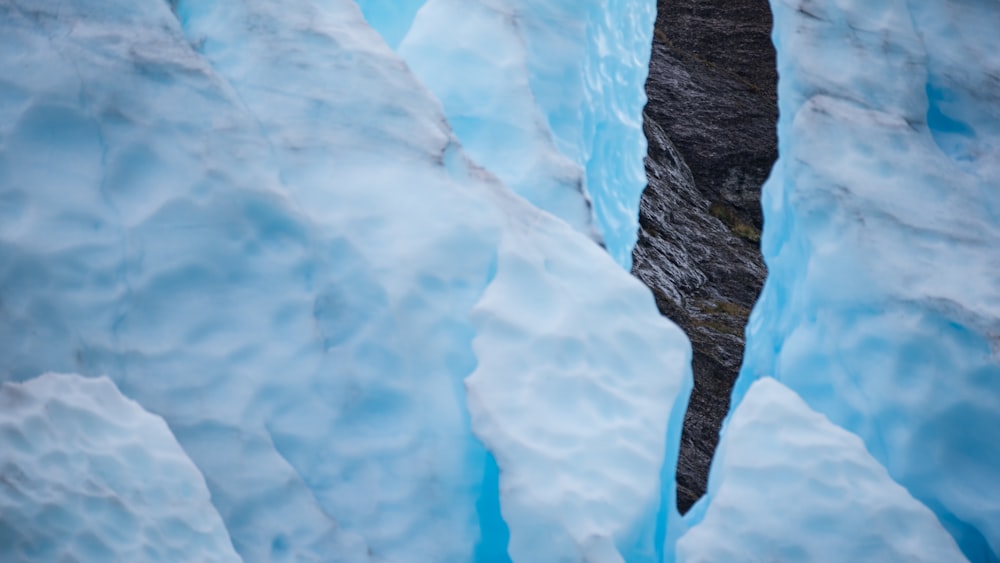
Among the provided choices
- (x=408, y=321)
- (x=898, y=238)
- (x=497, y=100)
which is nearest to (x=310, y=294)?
(x=408, y=321)

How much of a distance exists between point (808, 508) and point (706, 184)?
10.3 meters

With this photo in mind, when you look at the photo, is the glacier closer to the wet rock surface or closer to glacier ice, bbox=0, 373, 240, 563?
glacier ice, bbox=0, 373, 240, 563

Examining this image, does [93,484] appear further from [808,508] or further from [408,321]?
[808,508]

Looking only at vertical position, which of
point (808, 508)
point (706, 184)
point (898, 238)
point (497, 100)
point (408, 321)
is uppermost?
point (898, 238)

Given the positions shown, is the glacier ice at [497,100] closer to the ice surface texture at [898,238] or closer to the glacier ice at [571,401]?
the glacier ice at [571,401]

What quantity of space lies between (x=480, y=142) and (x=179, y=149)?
1601 millimetres

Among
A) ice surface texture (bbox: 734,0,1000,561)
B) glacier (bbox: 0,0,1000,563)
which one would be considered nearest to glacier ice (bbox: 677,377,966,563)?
glacier (bbox: 0,0,1000,563)

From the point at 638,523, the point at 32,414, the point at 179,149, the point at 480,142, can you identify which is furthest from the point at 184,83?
the point at 638,523

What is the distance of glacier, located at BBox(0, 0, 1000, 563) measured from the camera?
286cm

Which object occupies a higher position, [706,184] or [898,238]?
[898,238]

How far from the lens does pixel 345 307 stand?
3178mm

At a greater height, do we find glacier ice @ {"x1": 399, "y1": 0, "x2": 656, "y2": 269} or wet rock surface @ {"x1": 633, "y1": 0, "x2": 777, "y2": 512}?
glacier ice @ {"x1": 399, "y1": 0, "x2": 656, "y2": 269}

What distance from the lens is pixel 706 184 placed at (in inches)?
509

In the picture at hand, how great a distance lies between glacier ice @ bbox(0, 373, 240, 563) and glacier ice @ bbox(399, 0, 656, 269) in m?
Answer: 2.13
